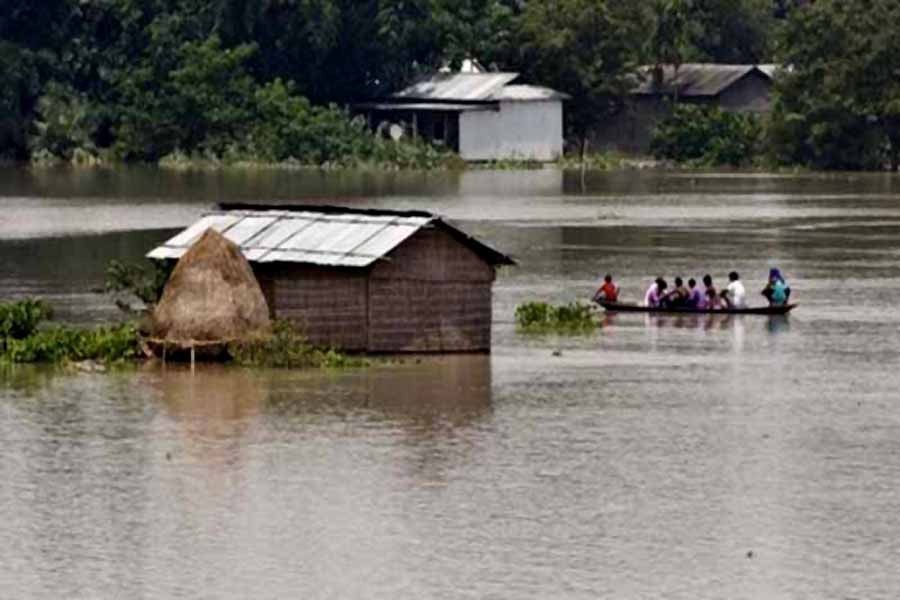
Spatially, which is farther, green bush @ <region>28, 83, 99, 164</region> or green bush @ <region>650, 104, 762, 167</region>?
green bush @ <region>650, 104, 762, 167</region>

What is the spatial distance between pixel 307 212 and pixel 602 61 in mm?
53730

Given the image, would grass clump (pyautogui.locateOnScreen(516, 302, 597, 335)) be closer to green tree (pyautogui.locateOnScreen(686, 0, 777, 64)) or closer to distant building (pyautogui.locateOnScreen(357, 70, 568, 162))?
distant building (pyautogui.locateOnScreen(357, 70, 568, 162))

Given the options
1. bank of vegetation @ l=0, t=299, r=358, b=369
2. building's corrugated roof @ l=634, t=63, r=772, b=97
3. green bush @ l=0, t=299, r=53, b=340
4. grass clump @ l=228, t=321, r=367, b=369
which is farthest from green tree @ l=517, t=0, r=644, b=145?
grass clump @ l=228, t=321, r=367, b=369

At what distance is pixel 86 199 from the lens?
6769cm

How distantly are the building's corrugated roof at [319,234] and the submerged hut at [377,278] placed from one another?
1 centimetres

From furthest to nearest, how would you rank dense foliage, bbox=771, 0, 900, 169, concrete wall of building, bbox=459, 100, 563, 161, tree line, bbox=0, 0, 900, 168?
concrete wall of building, bbox=459, 100, 563, 161, tree line, bbox=0, 0, 900, 168, dense foliage, bbox=771, 0, 900, 169

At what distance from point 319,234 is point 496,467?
318 inches

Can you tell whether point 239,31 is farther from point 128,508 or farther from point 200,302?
point 128,508

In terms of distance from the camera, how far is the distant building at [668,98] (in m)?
91.4

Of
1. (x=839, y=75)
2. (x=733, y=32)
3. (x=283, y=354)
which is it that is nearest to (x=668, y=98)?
(x=733, y=32)

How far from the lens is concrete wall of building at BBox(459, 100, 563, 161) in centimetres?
8706

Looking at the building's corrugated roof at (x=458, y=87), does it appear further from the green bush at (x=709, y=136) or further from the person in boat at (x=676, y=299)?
the person in boat at (x=676, y=299)

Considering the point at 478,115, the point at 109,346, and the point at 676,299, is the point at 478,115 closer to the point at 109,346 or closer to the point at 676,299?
the point at 676,299

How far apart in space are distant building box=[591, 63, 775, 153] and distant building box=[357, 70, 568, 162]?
3.23m
